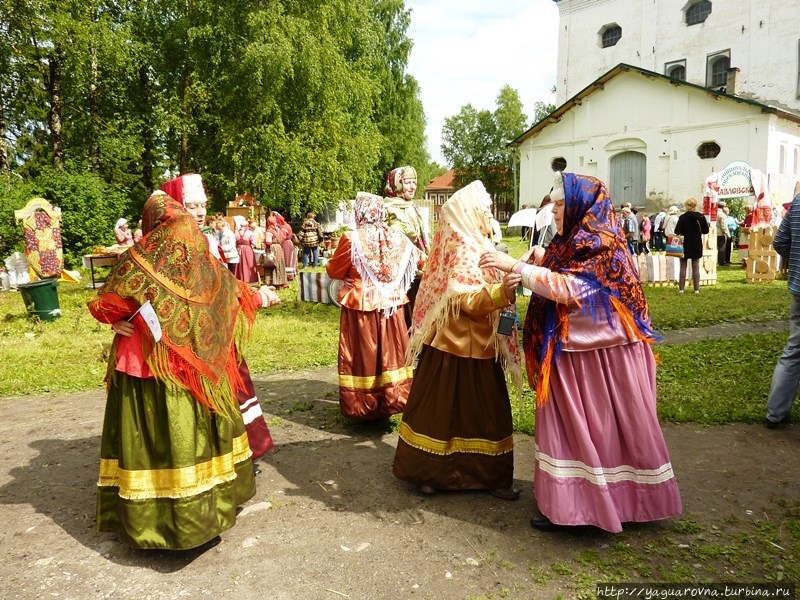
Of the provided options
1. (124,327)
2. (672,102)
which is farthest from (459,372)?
(672,102)

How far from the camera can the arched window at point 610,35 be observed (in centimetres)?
3634

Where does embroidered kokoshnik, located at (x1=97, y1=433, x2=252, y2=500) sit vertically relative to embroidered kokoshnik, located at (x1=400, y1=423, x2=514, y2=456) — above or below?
above

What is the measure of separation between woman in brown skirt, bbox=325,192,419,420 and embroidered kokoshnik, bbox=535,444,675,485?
6.31 ft

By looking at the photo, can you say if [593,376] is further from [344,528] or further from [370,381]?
[370,381]

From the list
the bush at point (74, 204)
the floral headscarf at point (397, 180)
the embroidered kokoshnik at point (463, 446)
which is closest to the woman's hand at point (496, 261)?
the embroidered kokoshnik at point (463, 446)

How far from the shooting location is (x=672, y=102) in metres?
27.2

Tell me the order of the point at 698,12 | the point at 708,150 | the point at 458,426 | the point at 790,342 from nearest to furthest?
the point at 458,426 → the point at 790,342 → the point at 708,150 → the point at 698,12

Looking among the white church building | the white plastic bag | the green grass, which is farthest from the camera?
the white church building

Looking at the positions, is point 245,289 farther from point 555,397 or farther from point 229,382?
point 555,397

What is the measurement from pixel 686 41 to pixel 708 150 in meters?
10.7

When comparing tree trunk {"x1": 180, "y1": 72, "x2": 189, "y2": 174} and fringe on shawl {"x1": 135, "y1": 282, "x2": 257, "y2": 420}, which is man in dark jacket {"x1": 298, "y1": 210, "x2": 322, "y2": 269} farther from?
fringe on shawl {"x1": 135, "y1": 282, "x2": 257, "y2": 420}

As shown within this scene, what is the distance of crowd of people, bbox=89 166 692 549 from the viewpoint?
3.00 meters

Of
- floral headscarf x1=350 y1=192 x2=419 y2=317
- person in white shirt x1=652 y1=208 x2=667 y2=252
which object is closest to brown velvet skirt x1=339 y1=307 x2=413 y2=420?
floral headscarf x1=350 y1=192 x2=419 y2=317

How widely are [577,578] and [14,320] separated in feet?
33.8
